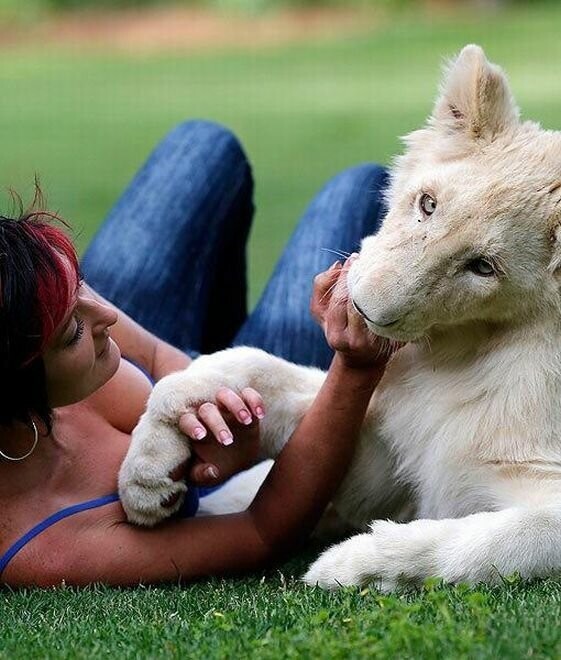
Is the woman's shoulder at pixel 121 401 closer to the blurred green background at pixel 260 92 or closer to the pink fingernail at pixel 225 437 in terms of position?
the pink fingernail at pixel 225 437

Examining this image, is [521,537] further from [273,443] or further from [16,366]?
[16,366]

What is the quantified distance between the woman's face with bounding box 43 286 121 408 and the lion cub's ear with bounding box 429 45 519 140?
920mm

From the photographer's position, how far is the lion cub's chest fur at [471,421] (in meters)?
3.04

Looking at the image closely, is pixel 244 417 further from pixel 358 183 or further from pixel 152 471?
pixel 358 183

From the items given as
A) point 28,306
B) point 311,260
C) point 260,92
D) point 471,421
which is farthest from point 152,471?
point 260,92

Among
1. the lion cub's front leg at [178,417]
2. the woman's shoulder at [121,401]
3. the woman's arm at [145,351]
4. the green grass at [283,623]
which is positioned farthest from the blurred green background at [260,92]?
the green grass at [283,623]

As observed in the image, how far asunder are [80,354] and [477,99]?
3.47 ft

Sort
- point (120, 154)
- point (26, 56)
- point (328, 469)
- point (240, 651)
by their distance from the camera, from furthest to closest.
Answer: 1. point (26, 56)
2. point (120, 154)
3. point (328, 469)
4. point (240, 651)

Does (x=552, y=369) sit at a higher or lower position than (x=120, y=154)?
higher

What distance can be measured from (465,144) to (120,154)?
10980 mm

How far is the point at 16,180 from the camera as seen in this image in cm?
1179

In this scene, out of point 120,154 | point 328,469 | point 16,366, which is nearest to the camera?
point 16,366

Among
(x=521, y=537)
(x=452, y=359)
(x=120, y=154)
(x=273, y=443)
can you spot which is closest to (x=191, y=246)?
(x=273, y=443)

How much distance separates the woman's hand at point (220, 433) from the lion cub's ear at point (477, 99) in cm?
77
